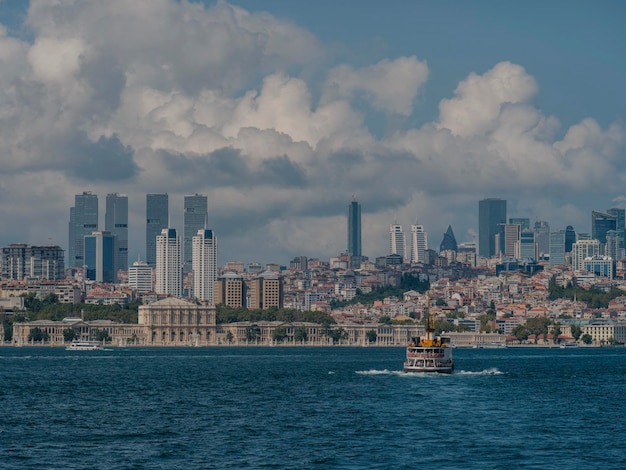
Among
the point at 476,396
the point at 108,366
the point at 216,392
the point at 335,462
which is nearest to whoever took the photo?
the point at 335,462

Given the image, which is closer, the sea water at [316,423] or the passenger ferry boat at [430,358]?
the sea water at [316,423]

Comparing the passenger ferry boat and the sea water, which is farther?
the passenger ferry boat

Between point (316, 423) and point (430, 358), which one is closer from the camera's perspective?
point (316, 423)

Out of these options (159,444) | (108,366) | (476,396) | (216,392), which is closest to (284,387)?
(216,392)

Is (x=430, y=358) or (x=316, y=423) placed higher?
(x=430, y=358)

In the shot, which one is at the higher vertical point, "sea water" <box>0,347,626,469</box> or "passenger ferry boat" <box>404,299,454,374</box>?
"passenger ferry boat" <box>404,299,454,374</box>

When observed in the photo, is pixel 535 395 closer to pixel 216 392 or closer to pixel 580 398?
pixel 580 398

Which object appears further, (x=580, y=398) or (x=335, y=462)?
(x=580, y=398)

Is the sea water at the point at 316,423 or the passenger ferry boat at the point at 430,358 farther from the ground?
the passenger ferry boat at the point at 430,358
